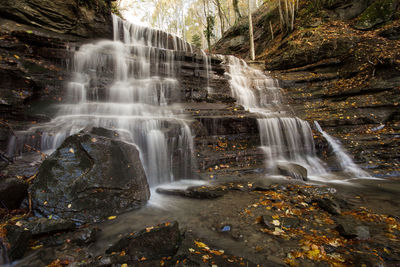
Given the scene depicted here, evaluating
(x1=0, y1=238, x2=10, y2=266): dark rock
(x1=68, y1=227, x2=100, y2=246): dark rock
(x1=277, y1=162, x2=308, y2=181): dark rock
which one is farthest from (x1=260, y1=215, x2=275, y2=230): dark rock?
(x1=0, y1=238, x2=10, y2=266): dark rock

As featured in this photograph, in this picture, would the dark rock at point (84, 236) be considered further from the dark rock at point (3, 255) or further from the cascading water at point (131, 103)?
the cascading water at point (131, 103)

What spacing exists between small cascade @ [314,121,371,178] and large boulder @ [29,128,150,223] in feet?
22.1

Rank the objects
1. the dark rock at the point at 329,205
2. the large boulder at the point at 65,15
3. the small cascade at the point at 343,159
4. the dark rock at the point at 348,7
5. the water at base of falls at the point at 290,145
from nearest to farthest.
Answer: the dark rock at the point at 329,205 → the small cascade at the point at 343,159 → the water at base of falls at the point at 290,145 → the large boulder at the point at 65,15 → the dark rock at the point at 348,7

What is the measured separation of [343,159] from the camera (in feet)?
22.2

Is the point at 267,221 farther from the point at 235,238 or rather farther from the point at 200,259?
the point at 200,259

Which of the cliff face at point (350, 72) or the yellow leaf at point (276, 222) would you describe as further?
the cliff face at point (350, 72)

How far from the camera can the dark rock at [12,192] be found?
313cm

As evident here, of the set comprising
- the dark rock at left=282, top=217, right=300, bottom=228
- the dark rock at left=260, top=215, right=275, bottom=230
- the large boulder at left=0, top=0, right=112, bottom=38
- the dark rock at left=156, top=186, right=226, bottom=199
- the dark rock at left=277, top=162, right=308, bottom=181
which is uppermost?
the large boulder at left=0, top=0, right=112, bottom=38

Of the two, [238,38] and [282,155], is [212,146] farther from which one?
[238,38]

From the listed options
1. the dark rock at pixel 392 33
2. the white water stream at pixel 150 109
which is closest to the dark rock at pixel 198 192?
the white water stream at pixel 150 109

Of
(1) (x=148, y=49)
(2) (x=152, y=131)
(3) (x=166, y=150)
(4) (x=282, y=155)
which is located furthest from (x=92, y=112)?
(4) (x=282, y=155)

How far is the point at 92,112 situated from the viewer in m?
7.54

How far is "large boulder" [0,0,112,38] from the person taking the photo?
8531 mm

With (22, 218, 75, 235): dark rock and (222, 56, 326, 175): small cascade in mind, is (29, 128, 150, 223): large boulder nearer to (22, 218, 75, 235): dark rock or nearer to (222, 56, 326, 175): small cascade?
(22, 218, 75, 235): dark rock
